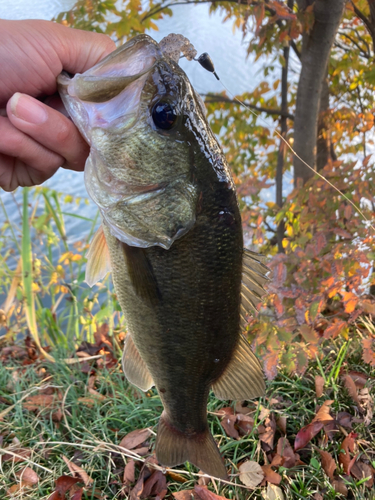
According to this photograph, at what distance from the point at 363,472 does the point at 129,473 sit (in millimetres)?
1354

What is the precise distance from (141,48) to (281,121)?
2.88 metres

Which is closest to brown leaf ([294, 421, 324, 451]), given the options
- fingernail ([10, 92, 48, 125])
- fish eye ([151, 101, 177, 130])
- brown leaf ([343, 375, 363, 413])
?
brown leaf ([343, 375, 363, 413])

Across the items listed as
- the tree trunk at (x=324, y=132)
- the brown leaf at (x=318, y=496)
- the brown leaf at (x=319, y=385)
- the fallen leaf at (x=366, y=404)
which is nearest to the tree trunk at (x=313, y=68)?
the tree trunk at (x=324, y=132)

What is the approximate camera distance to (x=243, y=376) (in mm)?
1549

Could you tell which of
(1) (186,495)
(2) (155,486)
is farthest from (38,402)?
(1) (186,495)

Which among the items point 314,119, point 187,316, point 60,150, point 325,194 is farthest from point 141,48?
point 314,119

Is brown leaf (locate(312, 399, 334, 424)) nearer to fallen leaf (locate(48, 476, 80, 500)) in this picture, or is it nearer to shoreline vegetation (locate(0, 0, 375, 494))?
shoreline vegetation (locate(0, 0, 375, 494))

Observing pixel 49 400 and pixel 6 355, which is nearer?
pixel 49 400

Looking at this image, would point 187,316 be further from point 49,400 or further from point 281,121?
point 281,121

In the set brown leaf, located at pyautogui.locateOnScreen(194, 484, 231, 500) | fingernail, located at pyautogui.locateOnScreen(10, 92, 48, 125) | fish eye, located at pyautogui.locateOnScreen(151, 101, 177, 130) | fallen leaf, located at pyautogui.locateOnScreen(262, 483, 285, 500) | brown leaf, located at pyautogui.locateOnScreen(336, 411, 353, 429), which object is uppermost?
fingernail, located at pyautogui.locateOnScreen(10, 92, 48, 125)

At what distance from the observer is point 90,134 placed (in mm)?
1222

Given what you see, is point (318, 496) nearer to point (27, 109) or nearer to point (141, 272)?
point (141, 272)

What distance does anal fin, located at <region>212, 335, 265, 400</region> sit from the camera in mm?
1521

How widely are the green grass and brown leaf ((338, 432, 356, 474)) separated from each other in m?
0.05
